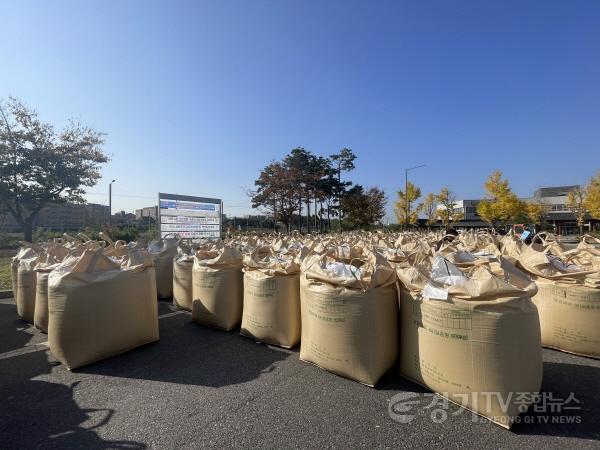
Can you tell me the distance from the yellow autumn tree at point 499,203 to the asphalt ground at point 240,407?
33.7 metres

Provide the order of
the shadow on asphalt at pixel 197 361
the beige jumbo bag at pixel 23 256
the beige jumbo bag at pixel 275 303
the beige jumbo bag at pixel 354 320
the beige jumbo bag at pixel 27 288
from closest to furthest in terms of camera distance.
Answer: the beige jumbo bag at pixel 354 320, the shadow on asphalt at pixel 197 361, the beige jumbo bag at pixel 275 303, the beige jumbo bag at pixel 27 288, the beige jumbo bag at pixel 23 256

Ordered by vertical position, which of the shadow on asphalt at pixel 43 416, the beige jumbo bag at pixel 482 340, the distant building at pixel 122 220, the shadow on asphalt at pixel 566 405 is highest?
the distant building at pixel 122 220

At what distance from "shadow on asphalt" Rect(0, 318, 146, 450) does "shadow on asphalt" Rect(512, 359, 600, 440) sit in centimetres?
236

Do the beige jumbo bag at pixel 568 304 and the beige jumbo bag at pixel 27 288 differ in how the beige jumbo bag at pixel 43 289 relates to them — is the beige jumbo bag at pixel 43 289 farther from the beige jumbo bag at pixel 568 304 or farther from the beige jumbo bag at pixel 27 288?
the beige jumbo bag at pixel 568 304

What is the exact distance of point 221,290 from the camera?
3.78 m

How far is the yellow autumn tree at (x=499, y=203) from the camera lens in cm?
3175

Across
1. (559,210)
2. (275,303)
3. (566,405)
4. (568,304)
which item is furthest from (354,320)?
(559,210)

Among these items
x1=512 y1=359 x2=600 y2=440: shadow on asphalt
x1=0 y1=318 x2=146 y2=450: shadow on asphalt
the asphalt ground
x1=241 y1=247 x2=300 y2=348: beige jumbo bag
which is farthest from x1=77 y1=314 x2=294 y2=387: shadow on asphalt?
x1=512 y1=359 x2=600 y2=440: shadow on asphalt

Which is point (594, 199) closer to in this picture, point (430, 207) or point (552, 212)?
point (430, 207)

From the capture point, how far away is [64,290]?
2.82 metres

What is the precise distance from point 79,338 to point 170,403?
45.9 inches

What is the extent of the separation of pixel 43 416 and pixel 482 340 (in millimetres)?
2892

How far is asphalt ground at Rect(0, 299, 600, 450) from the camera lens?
189 cm

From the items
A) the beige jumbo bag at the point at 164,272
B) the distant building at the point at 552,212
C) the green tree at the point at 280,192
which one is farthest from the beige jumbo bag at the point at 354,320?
the distant building at the point at 552,212
